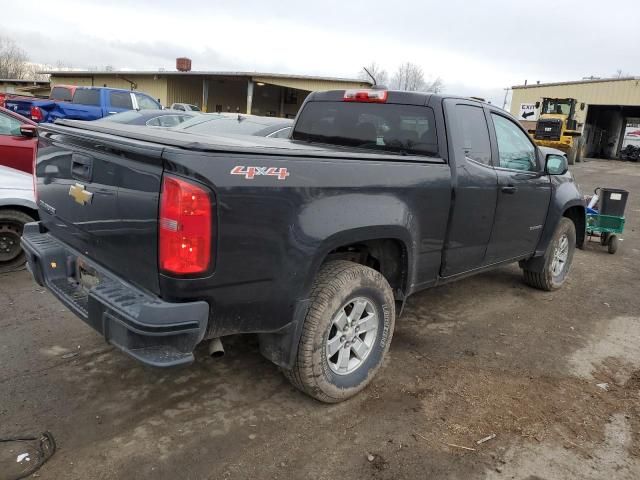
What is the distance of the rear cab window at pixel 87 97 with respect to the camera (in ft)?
51.0

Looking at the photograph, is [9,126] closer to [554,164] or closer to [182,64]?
[554,164]

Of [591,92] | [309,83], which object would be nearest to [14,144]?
[309,83]

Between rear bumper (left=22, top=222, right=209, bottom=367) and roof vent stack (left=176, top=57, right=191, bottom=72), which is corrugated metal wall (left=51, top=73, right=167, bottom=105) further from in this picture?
rear bumper (left=22, top=222, right=209, bottom=367)

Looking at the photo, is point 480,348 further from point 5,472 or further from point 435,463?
point 5,472

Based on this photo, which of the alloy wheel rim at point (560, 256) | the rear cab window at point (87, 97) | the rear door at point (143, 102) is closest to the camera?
the alloy wheel rim at point (560, 256)

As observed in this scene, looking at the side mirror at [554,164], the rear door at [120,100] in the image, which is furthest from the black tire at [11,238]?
the rear door at [120,100]

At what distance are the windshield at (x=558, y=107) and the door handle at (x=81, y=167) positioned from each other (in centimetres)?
2877

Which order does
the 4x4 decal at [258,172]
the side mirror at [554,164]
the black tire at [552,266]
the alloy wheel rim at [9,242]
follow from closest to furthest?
the 4x4 decal at [258,172]
the side mirror at [554,164]
the alloy wheel rim at [9,242]
the black tire at [552,266]

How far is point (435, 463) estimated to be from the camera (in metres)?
2.75

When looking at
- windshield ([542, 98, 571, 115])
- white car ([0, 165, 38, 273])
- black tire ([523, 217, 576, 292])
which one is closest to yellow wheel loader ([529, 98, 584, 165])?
windshield ([542, 98, 571, 115])

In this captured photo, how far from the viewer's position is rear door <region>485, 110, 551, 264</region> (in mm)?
4375

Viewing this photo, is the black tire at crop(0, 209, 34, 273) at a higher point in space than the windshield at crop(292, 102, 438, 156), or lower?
lower

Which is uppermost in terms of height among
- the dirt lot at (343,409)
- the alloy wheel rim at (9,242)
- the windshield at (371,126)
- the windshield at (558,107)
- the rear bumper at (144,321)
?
the windshield at (558,107)

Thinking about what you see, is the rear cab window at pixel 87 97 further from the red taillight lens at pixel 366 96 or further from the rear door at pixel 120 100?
the red taillight lens at pixel 366 96
